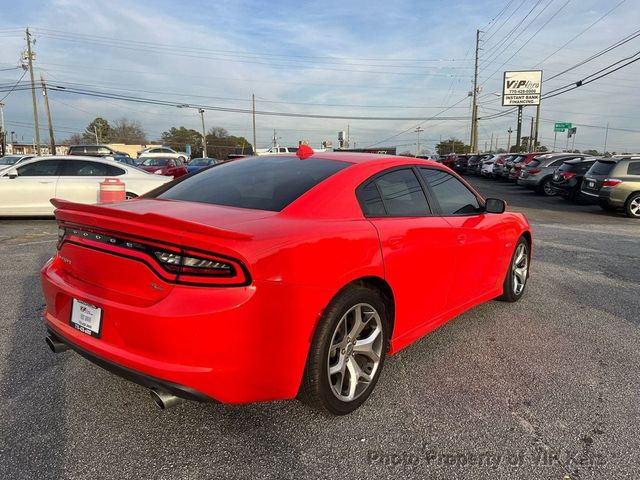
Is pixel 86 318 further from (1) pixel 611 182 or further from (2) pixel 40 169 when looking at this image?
(1) pixel 611 182

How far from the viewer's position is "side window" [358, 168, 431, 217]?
9.66 feet

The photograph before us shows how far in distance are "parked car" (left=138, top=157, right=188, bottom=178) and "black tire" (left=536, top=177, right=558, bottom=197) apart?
14.5m

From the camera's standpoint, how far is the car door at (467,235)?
11.6 feet

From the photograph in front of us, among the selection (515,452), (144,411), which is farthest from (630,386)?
(144,411)

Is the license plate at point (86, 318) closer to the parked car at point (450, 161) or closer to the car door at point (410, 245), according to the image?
the car door at point (410, 245)

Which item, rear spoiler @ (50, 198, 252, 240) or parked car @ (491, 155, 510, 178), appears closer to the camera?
rear spoiler @ (50, 198, 252, 240)

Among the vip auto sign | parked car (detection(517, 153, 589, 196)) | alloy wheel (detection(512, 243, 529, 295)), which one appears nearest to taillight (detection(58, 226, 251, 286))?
alloy wheel (detection(512, 243, 529, 295))

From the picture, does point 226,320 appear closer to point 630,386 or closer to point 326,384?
point 326,384

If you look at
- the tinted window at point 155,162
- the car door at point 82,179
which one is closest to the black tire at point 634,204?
the car door at point 82,179

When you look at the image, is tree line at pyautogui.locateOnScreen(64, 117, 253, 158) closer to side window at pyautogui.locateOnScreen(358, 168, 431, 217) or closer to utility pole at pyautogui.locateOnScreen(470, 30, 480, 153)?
utility pole at pyautogui.locateOnScreen(470, 30, 480, 153)

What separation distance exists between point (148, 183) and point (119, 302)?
28.7 ft

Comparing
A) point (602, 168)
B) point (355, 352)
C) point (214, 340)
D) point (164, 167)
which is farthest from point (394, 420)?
point (164, 167)

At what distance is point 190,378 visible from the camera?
2100 millimetres

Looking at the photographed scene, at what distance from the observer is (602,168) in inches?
527
